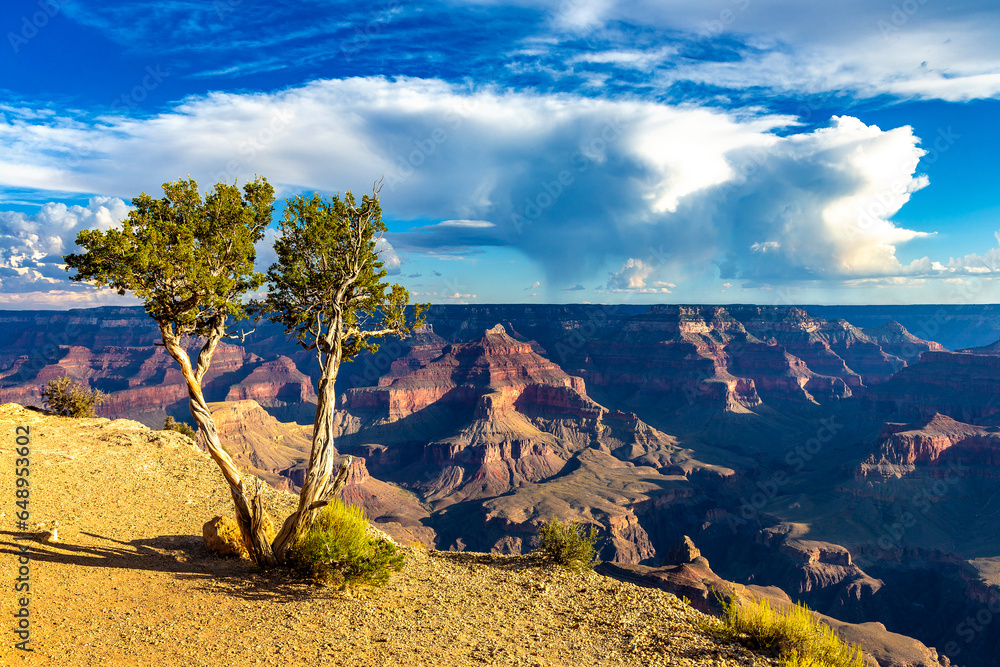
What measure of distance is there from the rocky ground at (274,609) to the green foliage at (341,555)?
1.67 ft

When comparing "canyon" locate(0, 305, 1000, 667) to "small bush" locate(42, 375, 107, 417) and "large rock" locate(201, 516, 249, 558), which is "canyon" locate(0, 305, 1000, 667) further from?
"large rock" locate(201, 516, 249, 558)

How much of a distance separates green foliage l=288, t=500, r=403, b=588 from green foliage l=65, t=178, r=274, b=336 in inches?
322

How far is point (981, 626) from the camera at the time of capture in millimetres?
68312

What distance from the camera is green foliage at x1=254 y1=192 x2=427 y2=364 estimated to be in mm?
18203

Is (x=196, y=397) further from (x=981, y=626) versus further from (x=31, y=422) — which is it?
(x=981, y=626)

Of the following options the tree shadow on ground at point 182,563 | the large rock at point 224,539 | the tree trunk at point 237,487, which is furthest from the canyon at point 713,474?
the tree trunk at point 237,487

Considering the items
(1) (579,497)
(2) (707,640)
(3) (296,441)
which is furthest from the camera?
(3) (296,441)

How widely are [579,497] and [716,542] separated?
29.0m

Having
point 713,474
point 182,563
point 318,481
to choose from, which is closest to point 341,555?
point 318,481

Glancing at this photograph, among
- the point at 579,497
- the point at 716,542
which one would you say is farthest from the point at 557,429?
the point at 716,542

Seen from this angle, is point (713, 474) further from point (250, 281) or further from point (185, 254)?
point (185, 254)

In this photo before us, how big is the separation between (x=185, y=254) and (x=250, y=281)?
2699 millimetres

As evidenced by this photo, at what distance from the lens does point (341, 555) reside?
15.6 metres

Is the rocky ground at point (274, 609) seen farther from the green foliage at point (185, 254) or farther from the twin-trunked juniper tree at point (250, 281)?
the green foliage at point (185, 254)
